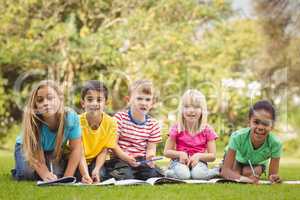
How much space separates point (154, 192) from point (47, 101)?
1.17 m

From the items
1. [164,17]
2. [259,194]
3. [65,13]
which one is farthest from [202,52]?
[259,194]

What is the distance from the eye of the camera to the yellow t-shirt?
4719mm

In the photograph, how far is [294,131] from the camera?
1320cm

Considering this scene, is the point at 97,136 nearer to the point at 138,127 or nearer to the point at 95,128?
the point at 95,128

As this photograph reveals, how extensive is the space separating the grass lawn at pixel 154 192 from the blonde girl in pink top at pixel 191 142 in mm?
621

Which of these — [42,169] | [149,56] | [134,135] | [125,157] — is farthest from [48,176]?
[149,56]

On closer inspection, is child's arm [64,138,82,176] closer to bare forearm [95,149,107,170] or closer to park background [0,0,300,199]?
bare forearm [95,149,107,170]

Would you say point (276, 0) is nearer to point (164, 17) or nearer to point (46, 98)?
point (164, 17)

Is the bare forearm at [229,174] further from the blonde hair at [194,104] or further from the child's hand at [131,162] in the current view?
the child's hand at [131,162]

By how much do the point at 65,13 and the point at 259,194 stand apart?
985 cm

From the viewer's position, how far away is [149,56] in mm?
12375

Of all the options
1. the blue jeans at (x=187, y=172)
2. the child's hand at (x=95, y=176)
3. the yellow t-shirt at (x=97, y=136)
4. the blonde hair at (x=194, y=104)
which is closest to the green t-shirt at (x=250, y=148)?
the blue jeans at (x=187, y=172)

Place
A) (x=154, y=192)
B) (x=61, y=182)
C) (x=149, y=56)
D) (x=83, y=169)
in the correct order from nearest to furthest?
(x=154, y=192)
(x=61, y=182)
(x=83, y=169)
(x=149, y=56)

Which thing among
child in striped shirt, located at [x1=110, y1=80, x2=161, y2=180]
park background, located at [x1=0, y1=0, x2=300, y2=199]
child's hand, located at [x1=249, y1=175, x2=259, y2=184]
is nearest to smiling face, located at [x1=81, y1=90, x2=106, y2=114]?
child in striped shirt, located at [x1=110, y1=80, x2=161, y2=180]
